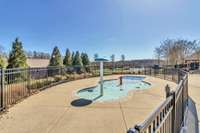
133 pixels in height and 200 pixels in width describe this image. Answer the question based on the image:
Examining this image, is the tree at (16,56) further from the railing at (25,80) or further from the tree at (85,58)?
the tree at (85,58)

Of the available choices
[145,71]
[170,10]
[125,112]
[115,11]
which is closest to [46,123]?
[125,112]

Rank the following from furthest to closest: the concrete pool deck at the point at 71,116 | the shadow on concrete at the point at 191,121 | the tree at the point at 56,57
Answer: the tree at the point at 56,57, the concrete pool deck at the point at 71,116, the shadow on concrete at the point at 191,121

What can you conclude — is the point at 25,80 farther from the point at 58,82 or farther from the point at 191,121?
the point at 191,121

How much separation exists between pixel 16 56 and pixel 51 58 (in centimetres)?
611

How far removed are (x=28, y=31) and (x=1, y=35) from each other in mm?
3558

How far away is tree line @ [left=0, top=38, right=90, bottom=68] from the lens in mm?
12070

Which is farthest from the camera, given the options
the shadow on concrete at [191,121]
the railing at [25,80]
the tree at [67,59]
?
the tree at [67,59]

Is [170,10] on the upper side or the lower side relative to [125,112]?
upper

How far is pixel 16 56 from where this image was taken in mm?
12109

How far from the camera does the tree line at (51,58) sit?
39.6 feet

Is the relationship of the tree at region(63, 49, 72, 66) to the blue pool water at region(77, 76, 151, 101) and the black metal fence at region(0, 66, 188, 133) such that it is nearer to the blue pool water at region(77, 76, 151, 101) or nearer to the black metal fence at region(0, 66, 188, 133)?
the black metal fence at region(0, 66, 188, 133)

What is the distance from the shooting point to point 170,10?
11219 millimetres

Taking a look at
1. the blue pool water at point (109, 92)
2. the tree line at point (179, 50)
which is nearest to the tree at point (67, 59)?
the blue pool water at point (109, 92)

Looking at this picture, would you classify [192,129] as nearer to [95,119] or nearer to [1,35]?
[95,119]
